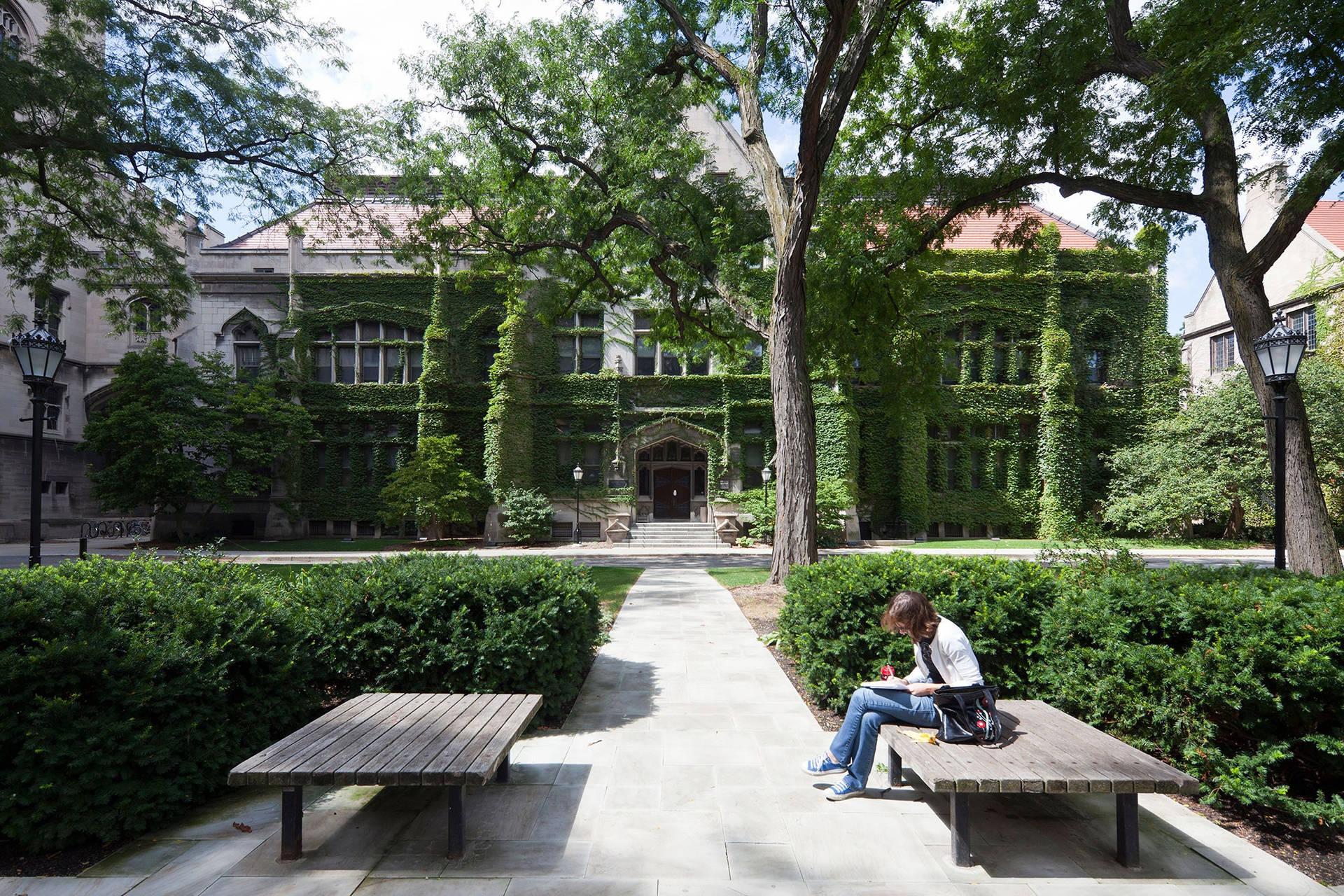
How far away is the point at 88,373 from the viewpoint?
3155 centimetres

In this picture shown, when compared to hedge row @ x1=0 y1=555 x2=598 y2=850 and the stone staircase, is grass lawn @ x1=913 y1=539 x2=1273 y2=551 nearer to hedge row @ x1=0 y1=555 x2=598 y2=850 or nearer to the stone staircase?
the stone staircase

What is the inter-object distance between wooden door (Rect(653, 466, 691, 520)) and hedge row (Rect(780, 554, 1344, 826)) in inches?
869

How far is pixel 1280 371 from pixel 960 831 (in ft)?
Result: 26.6

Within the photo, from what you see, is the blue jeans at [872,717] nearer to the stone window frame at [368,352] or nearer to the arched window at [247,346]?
the stone window frame at [368,352]

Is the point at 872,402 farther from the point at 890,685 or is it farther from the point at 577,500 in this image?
the point at 890,685

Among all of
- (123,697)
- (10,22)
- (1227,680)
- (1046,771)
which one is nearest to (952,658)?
(1046,771)

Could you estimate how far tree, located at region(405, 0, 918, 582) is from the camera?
1108cm

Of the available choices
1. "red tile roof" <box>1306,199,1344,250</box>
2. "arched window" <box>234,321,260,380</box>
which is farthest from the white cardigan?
"red tile roof" <box>1306,199,1344,250</box>

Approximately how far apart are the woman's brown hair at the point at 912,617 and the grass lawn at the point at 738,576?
8.92 m

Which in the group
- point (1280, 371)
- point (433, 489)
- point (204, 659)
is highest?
point (1280, 371)

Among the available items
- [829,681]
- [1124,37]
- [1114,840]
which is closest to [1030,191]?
[1124,37]

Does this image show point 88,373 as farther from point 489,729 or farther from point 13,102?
point 489,729

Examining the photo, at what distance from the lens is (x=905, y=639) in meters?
5.71

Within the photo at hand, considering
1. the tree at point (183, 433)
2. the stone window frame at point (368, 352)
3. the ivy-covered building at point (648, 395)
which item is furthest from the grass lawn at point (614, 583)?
the tree at point (183, 433)
